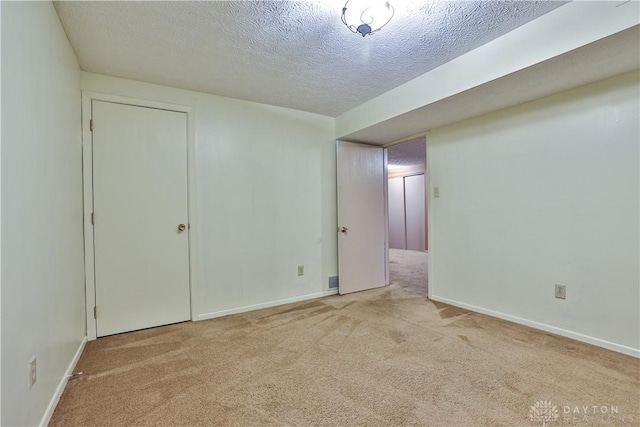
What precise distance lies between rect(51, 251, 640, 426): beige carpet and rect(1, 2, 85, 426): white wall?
0.37 metres

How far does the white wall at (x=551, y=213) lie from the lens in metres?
2.11

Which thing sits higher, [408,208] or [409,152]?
[409,152]

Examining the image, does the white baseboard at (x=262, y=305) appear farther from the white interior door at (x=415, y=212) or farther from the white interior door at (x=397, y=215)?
the white interior door at (x=397, y=215)

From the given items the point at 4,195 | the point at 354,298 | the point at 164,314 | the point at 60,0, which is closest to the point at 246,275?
the point at 164,314

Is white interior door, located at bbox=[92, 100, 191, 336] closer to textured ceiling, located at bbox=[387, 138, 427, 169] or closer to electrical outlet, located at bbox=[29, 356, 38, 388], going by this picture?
electrical outlet, located at bbox=[29, 356, 38, 388]

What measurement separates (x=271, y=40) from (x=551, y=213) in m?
2.56

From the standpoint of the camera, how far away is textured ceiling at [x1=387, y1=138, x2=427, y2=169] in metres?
5.10

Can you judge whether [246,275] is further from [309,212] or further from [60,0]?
[60,0]

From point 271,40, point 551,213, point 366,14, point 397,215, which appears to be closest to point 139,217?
point 271,40

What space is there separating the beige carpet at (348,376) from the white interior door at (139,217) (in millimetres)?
254

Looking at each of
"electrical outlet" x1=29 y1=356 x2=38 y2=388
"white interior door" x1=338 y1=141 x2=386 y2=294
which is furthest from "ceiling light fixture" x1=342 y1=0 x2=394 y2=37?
"electrical outlet" x1=29 y1=356 x2=38 y2=388

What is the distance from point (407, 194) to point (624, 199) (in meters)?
5.89

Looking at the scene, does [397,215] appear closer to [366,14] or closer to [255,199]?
[255,199]

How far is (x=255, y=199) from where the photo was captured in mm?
3193
